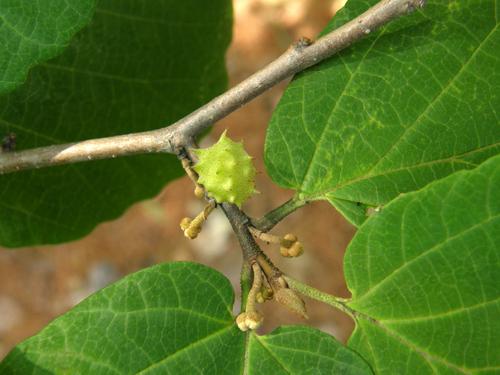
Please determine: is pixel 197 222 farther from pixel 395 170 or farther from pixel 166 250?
pixel 166 250

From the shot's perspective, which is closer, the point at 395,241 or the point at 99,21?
the point at 395,241

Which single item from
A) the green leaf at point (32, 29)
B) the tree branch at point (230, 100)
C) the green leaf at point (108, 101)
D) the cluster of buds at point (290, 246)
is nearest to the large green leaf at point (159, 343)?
the cluster of buds at point (290, 246)

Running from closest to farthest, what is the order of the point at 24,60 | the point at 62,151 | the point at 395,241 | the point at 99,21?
the point at 395,241, the point at 24,60, the point at 62,151, the point at 99,21

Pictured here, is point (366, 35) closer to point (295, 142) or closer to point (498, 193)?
point (295, 142)

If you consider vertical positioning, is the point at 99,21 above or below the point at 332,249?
above

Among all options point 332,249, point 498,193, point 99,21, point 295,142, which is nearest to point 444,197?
point 498,193

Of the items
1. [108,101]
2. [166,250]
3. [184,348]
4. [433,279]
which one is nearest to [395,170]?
[433,279]

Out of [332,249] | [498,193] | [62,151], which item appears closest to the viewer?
[498,193]

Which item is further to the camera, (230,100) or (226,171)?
(230,100)
